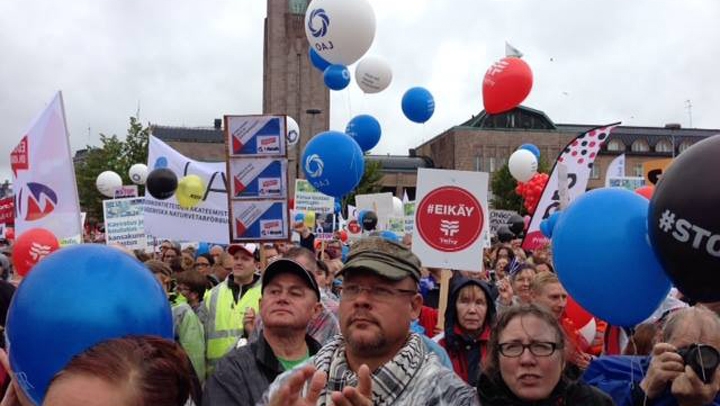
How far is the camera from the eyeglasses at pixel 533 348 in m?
2.64

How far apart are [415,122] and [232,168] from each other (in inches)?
334

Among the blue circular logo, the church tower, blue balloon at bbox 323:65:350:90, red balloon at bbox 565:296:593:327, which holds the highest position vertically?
the church tower

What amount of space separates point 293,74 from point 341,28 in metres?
47.5

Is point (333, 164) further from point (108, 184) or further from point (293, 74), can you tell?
point (293, 74)

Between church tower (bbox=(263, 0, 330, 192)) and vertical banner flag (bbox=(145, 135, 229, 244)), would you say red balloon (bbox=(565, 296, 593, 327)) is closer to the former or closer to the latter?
vertical banner flag (bbox=(145, 135, 229, 244))

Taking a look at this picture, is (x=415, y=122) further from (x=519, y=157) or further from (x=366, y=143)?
(x=519, y=157)

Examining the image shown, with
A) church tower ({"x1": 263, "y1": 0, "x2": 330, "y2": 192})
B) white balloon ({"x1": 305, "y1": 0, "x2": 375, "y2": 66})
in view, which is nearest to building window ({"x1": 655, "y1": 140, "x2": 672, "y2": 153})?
church tower ({"x1": 263, "y1": 0, "x2": 330, "y2": 192})

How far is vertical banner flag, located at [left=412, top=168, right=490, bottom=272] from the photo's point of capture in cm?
574

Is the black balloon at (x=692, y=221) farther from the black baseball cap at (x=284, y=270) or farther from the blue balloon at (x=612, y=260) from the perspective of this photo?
the black baseball cap at (x=284, y=270)

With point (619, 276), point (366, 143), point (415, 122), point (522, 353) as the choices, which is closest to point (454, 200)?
point (619, 276)

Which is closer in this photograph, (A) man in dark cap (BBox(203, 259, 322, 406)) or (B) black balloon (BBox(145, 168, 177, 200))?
(A) man in dark cap (BBox(203, 259, 322, 406))

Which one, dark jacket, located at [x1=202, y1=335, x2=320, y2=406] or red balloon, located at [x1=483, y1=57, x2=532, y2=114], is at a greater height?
red balloon, located at [x1=483, y1=57, x2=532, y2=114]

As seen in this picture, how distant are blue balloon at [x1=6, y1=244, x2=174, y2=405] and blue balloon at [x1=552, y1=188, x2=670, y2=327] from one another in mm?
1858

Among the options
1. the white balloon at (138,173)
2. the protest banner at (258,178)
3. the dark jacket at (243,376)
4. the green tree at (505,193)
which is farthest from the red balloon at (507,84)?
the green tree at (505,193)
